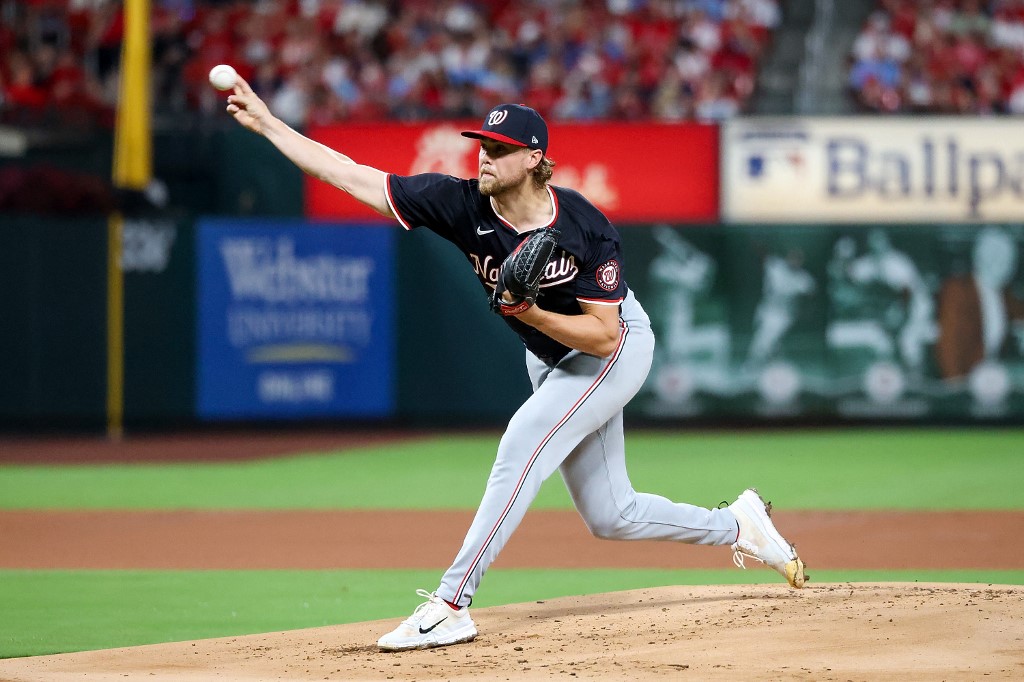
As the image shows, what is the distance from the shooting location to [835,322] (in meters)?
14.5

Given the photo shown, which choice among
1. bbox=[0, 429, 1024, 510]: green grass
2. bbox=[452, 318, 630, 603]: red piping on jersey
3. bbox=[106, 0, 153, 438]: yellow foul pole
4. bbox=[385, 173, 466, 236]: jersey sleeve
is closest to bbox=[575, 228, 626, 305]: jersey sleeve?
bbox=[452, 318, 630, 603]: red piping on jersey

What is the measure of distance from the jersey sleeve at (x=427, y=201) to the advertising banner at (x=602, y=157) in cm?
1035

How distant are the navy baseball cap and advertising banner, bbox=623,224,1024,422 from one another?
9288 mm

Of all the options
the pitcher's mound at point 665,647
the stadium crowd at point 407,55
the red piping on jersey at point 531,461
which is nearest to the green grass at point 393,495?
the pitcher's mound at point 665,647

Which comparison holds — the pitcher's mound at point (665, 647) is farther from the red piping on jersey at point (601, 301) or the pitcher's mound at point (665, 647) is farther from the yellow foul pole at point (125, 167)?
the yellow foul pole at point (125, 167)

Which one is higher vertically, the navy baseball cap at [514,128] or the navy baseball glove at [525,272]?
the navy baseball cap at [514,128]

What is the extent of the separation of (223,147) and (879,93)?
7463mm

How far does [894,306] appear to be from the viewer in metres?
14.4

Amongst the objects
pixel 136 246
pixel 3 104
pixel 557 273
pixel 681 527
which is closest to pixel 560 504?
pixel 681 527

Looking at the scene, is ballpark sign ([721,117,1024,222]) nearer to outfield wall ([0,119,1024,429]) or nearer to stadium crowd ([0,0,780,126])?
outfield wall ([0,119,1024,429])

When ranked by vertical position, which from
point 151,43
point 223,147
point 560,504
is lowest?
point 560,504

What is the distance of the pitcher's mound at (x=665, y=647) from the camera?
4777 mm

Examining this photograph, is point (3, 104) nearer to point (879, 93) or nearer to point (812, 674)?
point (879, 93)

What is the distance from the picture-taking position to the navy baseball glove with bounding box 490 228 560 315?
4918 mm
